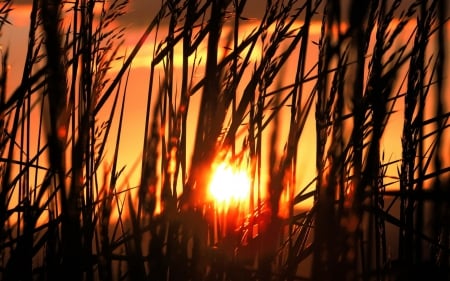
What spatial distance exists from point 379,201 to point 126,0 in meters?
0.73

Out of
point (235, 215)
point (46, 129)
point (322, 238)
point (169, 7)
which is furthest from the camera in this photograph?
point (169, 7)

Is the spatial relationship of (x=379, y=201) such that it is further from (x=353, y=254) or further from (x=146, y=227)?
(x=353, y=254)

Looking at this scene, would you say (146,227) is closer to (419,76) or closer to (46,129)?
(46,129)

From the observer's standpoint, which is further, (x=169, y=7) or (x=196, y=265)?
(x=169, y=7)

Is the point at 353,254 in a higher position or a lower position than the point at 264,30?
lower

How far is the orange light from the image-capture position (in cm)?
134

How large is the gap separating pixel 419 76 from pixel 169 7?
0.54 m

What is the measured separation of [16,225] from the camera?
144 cm

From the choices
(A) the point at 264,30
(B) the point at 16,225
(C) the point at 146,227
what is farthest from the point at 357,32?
(B) the point at 16,225

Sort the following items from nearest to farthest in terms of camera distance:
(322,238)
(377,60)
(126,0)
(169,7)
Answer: (322,238) → (377,60) → (169,7) → (126,0)

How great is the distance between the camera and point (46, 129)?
0.68 m

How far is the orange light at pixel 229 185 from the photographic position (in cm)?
134

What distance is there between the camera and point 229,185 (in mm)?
1411

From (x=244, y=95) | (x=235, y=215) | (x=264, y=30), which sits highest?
(x=264, y=30)
